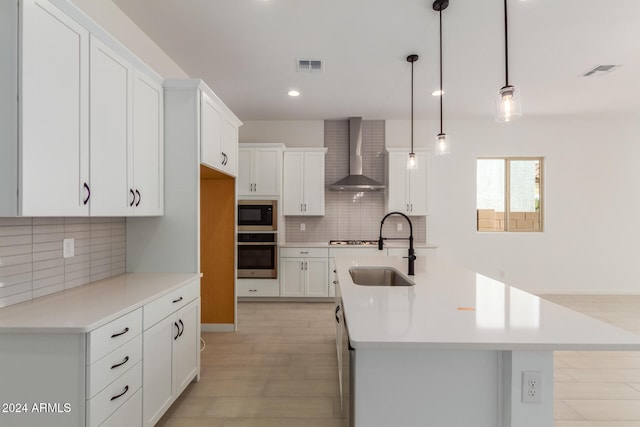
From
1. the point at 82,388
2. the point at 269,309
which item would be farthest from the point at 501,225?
the point at 82,388

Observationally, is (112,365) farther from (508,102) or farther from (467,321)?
(508,102)

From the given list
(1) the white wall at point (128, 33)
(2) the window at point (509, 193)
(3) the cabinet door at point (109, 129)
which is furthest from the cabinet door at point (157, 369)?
(2) the window at point (509, 193)

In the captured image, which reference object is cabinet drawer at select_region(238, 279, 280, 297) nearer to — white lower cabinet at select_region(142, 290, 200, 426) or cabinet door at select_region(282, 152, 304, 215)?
cabinet door at select_region(282, 152, 304, 215)

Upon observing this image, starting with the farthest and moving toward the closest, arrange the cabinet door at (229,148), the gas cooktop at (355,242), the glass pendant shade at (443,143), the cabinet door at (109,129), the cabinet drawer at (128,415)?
the gas cooktop at (355,242), the cabinet door at (229,148), the glass pendant shade at (443,143), the cabinet door at (109,129), the cabinet drawer at (128,415)

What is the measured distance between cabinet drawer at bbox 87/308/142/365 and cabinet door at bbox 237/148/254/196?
3149 millimetres

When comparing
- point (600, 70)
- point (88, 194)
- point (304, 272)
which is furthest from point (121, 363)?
point (600, 70)

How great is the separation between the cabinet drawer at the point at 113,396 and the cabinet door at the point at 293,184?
11.3 feet

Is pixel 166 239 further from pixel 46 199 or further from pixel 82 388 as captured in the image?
pixel 82 388

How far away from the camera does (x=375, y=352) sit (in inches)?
51.1

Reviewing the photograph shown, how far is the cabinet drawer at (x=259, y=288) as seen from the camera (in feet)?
15.6

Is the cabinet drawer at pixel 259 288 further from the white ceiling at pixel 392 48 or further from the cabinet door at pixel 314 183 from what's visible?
the white ceiling at pixel 392 48

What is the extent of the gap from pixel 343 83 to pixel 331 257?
2.36 m

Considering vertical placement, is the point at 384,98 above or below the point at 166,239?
above

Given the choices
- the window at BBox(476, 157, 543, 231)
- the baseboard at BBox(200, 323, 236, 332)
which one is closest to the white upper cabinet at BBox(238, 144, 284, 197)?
the baseboard at BBox(200, 323, 236, 332)
